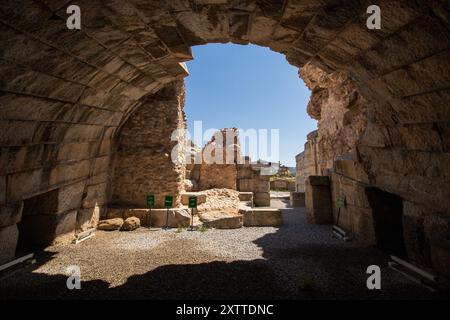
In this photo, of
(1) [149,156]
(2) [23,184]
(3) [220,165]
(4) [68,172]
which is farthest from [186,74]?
(3) [220,165]

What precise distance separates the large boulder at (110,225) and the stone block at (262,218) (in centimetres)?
421

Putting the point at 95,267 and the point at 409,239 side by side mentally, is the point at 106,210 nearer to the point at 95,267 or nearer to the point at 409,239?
the point at 95,267

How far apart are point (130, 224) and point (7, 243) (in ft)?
11.1

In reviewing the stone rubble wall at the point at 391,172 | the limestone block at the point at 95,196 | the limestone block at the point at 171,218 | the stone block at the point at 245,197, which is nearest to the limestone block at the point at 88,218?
the limestone block at the point at 95,196

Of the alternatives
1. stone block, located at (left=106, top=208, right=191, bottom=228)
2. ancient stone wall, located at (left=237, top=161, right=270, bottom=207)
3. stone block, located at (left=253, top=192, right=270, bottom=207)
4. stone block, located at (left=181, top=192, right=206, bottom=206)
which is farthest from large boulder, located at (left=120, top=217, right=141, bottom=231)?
stone block, located at (left=253, top=192, right=270, bottom=207)

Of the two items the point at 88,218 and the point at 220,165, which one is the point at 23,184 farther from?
the point at 220,165

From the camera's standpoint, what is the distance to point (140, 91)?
19.7ft

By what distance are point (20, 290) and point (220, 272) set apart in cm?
322

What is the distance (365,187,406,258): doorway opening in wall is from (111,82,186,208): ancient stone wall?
6.11m

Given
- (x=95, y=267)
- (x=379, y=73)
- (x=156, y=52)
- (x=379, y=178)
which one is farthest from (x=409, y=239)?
(x=95, y=267)

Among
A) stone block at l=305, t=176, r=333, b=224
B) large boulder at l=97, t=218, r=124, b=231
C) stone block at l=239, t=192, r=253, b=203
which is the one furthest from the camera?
stone block at l=239, t=192, r=253, b=203

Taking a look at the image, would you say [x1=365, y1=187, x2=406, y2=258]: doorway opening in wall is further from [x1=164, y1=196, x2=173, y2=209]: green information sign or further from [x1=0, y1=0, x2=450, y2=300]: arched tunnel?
[x1=164, y1=196, x2=173, y2=209]: green information sign

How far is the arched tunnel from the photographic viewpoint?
2.62m

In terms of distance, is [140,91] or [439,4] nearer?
[439,4]
